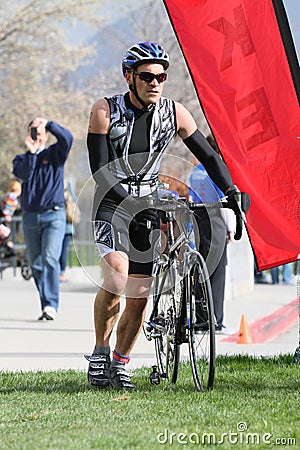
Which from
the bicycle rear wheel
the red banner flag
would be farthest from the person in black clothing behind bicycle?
the red banner flag

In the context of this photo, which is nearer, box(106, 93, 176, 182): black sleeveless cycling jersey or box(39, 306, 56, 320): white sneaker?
box(106, 93, 176, 182): black sleeveless cycling jersey

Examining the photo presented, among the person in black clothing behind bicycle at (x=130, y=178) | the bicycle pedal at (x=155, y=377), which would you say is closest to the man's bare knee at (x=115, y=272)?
the person in black clothing behind bicycle at (x=130, y=178)

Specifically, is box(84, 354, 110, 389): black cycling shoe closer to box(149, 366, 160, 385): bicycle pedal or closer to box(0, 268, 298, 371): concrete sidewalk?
box(149, 366, 160, 385): bicycle pedal

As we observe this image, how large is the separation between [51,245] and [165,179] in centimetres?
475

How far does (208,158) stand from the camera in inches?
271

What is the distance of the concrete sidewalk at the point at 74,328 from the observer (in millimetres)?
8758

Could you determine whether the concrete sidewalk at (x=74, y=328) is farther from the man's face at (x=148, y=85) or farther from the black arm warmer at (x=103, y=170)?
the man's face at (x=148, y=85)

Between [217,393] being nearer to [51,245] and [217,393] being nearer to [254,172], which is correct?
[254,172]

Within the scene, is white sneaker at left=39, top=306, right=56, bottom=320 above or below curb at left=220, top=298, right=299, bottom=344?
above

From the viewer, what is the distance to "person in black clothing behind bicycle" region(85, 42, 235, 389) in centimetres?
667

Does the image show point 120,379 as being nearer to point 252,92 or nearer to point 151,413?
point 151,413

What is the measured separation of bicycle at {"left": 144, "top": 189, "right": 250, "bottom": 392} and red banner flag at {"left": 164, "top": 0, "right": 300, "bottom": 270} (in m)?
0.83

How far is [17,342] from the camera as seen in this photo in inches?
388

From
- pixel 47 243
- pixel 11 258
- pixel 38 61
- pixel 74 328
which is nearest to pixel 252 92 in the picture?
pixel 74 328
